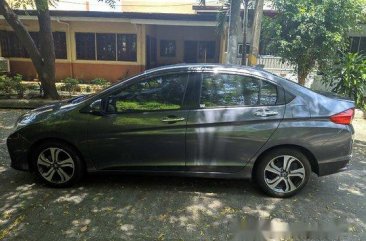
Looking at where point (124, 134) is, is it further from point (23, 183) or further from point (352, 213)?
point (352, 213)

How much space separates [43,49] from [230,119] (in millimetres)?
8664

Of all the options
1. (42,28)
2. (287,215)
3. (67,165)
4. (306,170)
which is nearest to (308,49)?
(306,170)

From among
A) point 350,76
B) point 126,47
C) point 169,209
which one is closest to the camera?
point 169,209

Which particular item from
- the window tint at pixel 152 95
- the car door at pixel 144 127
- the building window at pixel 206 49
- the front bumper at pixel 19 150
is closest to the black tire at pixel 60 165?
the front bumper at pixel 19 150

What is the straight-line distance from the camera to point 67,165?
13.9 ft

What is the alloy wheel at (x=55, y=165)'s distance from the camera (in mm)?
4199

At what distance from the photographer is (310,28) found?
27.0 feet

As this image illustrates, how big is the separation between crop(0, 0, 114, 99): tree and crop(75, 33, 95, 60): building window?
508cm

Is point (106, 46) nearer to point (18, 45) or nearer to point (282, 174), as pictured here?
point (18, 45)

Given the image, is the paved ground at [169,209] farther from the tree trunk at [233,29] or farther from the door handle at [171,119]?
the tree trunk at [233,29]

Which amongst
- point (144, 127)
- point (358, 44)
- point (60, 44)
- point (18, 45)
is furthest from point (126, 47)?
point (144, 127)

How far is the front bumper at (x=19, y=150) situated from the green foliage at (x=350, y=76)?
772cm

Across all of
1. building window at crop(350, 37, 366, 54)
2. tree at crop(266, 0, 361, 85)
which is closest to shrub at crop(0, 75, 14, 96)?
tree at crop(266, 0, 361, 85)

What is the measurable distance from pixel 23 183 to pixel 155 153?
1.94m
